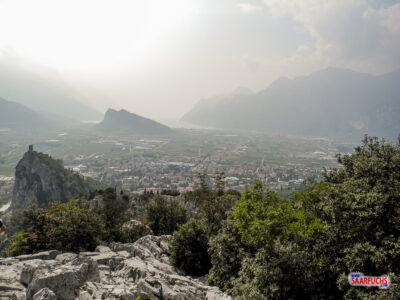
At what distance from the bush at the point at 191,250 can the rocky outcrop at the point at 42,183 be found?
332 feet

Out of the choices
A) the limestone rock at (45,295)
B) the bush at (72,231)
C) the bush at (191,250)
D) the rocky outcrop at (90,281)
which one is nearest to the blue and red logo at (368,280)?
the rocky outcrop at (90,281)

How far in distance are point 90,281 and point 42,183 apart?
122180 millimetres

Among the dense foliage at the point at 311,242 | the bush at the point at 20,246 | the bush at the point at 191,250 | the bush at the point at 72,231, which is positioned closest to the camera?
the dense foliage at the point at 311,242

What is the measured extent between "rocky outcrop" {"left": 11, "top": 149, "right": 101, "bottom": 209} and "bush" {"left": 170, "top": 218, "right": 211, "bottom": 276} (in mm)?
101140

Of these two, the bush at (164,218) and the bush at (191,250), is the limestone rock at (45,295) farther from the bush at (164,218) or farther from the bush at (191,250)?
→ the bush at (164,218)

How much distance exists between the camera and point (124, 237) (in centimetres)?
3541

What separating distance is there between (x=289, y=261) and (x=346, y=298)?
3.78m

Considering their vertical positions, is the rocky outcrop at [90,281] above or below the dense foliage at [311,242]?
below

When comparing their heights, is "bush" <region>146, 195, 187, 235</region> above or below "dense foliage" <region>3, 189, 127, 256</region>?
below

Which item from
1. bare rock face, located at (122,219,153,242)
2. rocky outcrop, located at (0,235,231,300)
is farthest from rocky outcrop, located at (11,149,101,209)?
rocky outcrop, located at (0,235,231,300)

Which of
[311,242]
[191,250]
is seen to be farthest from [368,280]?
[191,250]

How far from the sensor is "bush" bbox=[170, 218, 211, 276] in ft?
83.4

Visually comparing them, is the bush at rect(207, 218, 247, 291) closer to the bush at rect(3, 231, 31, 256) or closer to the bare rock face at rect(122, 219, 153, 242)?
the bare rock face at rect(122, 219, 153, 242)

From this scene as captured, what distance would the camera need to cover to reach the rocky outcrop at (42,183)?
10919cm
